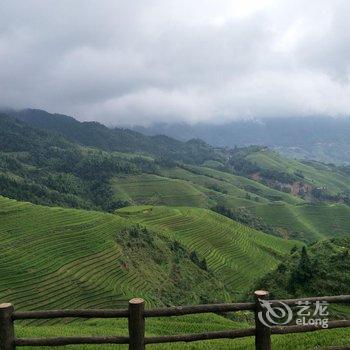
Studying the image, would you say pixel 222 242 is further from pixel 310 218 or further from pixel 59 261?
pixel 310 218

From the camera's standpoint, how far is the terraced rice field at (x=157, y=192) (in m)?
167

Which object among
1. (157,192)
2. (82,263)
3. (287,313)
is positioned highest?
(287,313)

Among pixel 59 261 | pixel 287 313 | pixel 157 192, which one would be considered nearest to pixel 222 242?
pixel 59 261

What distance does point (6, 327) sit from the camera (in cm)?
860

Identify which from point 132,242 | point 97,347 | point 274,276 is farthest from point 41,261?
point 97,347

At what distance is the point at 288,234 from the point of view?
5930 inches

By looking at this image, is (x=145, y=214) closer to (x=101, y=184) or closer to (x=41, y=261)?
(x=41, y=261)

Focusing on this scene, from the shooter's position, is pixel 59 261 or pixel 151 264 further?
pixel 151 264

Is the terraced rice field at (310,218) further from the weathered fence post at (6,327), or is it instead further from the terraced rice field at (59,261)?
the weathered fence post at (6,327)

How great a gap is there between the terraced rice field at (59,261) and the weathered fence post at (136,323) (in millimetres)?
45224

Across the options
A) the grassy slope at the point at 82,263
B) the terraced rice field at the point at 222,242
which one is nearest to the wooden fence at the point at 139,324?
the grassy slope at the point at 82,263

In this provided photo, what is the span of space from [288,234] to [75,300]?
10973 centimetres

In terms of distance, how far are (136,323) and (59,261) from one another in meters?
55.5

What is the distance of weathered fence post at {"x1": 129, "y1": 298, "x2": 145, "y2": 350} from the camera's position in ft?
27.3
